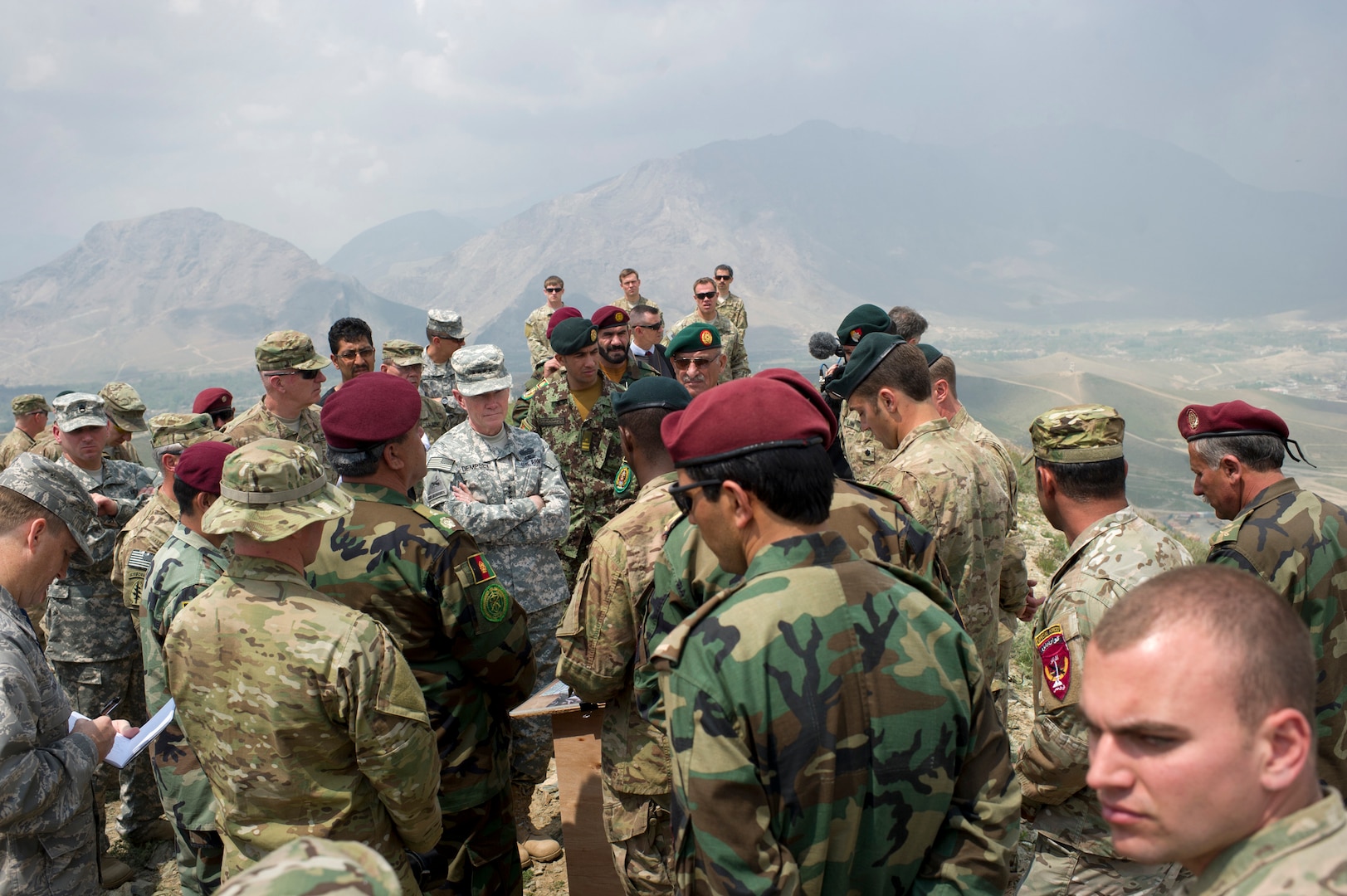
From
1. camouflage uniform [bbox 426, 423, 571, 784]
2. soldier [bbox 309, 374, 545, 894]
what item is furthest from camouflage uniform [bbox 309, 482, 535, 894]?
camouflage uniform [bbox 426, 423, 571, 784]

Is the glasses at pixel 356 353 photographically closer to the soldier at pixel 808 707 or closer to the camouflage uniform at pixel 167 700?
the camouflage uniform at pixel 167 700

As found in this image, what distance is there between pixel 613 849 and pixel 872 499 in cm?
166

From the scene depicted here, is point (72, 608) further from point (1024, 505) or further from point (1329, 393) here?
point (1329, 393)

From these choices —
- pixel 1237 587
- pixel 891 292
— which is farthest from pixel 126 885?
pixel 891 292

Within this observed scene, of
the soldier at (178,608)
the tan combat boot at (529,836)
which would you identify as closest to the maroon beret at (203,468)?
the soldier at (178,608)

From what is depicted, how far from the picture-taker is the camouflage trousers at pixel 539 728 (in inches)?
181

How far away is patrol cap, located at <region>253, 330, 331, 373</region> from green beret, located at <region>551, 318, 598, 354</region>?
154 cm

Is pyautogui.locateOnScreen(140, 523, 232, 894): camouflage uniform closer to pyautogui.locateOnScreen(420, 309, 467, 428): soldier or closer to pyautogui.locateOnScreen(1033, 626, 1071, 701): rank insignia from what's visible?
pyautogui.locateOnScreen(1033, 626, 1071, 701): rank insignia

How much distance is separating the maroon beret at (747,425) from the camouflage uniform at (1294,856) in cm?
101

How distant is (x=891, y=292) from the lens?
19862 cm

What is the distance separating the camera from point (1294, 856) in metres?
1.09

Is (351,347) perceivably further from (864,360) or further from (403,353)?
(864,360)

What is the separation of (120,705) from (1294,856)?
6.01 metres

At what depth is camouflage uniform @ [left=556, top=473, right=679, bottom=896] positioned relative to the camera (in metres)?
2.77
